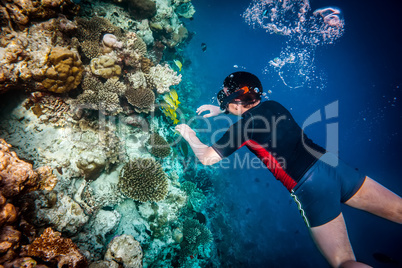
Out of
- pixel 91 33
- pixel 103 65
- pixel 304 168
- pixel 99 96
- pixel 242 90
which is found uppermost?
pixel 91 33

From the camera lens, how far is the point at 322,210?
292cm

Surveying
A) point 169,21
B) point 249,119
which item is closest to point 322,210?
point 249,119

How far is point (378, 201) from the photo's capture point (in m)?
3.10

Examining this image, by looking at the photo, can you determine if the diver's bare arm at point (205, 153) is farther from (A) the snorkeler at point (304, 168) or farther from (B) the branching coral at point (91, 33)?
(B) the branching coral at point (91, 33)

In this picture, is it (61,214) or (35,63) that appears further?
(35,63)

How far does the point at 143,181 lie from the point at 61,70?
3091 mm

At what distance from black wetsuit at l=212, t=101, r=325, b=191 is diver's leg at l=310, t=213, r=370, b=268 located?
2.70 feet

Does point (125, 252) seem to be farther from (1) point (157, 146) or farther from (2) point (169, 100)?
(2) point (169, 100)

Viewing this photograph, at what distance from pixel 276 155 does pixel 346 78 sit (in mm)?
37644

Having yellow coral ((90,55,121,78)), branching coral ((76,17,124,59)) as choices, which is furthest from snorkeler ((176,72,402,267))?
branching coral ((76,17,124,59))

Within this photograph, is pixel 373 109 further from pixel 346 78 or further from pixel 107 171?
pixel 107 171

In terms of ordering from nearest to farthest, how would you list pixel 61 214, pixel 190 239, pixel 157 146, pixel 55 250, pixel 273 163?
1. pixel 55 250
2. pixel 61 214
3. pixel 273 163
4. pixel 157 146
5. pixel 190 239

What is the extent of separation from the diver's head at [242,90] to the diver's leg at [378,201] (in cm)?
271

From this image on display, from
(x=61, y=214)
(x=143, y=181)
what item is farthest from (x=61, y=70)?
(x=143, y=181)
